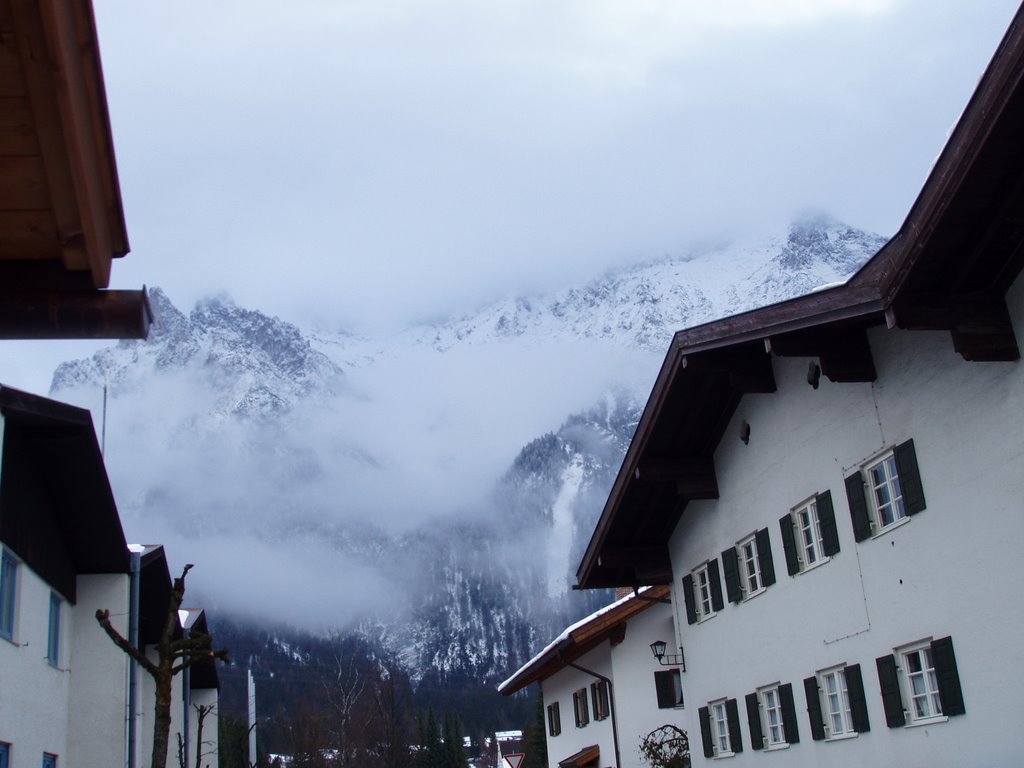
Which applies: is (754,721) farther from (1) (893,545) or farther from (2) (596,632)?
(2) (596,632)

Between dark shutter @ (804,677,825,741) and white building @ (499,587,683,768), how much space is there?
875 centimetres

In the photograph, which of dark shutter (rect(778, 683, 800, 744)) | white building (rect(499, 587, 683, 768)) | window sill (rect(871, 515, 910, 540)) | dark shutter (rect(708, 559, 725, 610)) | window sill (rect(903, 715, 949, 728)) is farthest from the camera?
white building (rect(499, 587, 683, 768))

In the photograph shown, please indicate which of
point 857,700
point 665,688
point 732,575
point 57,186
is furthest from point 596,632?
point 57,186

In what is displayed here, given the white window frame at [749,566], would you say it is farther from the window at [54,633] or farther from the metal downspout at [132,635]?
the window at [54,633]

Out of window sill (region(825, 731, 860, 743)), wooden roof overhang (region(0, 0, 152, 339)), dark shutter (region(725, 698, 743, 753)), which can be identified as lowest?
window sill (region(825, 731, 860, 743))

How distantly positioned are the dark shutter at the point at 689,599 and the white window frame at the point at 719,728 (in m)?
1.59

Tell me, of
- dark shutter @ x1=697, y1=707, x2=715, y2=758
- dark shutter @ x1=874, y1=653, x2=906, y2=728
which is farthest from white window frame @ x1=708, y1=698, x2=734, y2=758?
dark shutter @ x1=874, y1=653, x2=906, y2=728

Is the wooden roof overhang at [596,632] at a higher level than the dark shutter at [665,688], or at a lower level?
higher

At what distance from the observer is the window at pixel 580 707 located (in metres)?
31.5

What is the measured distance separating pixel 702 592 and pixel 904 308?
10.8m

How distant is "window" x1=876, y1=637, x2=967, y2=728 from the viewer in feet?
39.6

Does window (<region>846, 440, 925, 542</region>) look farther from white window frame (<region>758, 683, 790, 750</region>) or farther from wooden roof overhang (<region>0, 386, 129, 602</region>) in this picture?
wooden roof overhang (<region>0, 386, 129, 602</region>)

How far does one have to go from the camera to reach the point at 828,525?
49.7 ft

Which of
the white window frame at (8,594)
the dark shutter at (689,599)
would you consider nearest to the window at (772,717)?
the dark shutter at (689,599)
